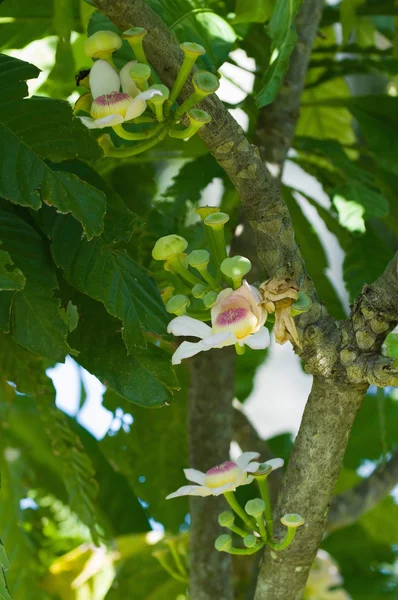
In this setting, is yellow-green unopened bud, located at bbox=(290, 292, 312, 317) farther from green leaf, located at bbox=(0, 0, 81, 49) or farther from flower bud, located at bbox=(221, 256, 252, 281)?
green leaf, located at bbox=(0, 0, 81, 49)

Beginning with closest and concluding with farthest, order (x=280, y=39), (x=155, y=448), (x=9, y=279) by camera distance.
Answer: (x=9, y=279), (x=280, y=39), (x=155, y=448)

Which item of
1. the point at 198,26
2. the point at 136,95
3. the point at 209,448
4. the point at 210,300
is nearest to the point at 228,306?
the point at 210,300

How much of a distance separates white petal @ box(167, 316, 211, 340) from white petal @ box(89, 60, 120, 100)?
0.12 metres

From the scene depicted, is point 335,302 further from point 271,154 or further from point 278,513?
point 278,513

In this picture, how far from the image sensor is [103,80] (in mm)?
401

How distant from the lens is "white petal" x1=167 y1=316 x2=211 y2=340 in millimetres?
388

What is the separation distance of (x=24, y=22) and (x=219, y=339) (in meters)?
0.44

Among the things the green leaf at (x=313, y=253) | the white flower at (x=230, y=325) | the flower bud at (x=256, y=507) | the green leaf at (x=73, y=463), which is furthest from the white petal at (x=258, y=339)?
the green leaf at (x=313, y=253)

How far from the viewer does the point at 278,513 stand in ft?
1.56

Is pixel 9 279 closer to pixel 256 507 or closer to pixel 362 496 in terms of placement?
pixel 256 507

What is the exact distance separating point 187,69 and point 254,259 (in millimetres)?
357

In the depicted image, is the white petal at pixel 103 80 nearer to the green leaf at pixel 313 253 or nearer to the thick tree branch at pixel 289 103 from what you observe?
the thick tree branch at pixel 289 103

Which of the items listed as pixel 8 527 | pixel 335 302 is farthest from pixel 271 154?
pixel 8 527

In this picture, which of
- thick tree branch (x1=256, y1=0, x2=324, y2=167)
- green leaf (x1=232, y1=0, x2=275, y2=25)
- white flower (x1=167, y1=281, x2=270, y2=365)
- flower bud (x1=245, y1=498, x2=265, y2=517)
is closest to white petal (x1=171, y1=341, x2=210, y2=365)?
white flower (x1=167, y1=281, x2=270, y2=365)
